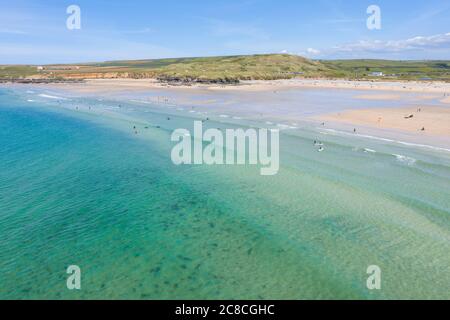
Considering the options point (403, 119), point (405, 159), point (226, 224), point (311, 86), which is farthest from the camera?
point (311, 86)

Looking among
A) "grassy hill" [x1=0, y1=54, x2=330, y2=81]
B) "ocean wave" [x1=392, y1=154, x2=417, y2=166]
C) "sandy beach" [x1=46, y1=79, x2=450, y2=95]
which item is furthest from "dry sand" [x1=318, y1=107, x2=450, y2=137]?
"grassy hill" [x1=0, y1=54, x2=330, y2=81]

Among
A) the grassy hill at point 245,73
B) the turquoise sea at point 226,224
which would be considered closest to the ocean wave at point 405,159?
the turquoise sea at point 226,224

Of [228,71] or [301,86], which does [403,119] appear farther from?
[228,71]

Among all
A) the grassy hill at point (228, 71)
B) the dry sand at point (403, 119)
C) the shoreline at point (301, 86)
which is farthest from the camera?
the grassy hill at point (228, 71)

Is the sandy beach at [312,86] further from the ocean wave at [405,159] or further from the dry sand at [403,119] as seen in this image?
the ocean wave at [405,159]

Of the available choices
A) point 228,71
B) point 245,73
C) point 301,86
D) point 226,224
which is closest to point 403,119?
point 226,224

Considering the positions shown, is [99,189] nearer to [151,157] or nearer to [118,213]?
[118,213]
